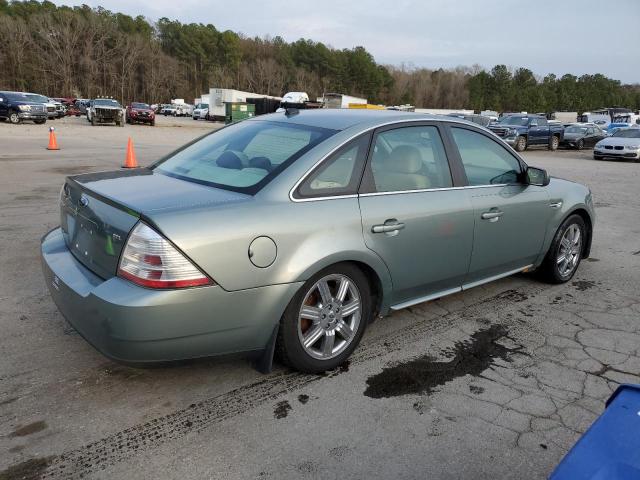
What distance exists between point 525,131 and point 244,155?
24178 millimetres

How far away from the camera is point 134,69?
10162 cm

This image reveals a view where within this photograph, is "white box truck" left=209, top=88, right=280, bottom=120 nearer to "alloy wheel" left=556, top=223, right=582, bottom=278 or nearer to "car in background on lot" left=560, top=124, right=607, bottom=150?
"car in background on lot" left=560, top=124, right=607, bottom=150

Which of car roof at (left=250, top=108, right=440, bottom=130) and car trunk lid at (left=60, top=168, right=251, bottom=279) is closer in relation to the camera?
car trunk lid at (left=60, top=168, right=251, bottom=279)

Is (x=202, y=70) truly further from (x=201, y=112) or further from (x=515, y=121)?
(x=515, y=121)

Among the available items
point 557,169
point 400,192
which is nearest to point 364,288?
point 400,192

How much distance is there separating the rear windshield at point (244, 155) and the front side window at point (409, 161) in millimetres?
403

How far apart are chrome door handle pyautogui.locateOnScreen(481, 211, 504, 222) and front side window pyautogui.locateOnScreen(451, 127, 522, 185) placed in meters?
0.25

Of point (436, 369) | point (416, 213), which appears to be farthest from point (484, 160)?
point (436, 369)

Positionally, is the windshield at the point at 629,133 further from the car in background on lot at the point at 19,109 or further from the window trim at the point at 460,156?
the car in background on lot at the point at 19,109

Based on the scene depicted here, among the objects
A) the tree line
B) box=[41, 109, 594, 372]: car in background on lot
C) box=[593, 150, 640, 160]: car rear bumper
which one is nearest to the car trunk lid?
box=[41, 109, 594, 372]: car in background on lot

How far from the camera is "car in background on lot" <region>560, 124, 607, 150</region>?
27756 millimetres

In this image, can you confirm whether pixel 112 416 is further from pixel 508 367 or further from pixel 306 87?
pixel 306 87

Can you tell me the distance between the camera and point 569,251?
5.19 meters

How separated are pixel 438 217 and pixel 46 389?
2.64 meters
